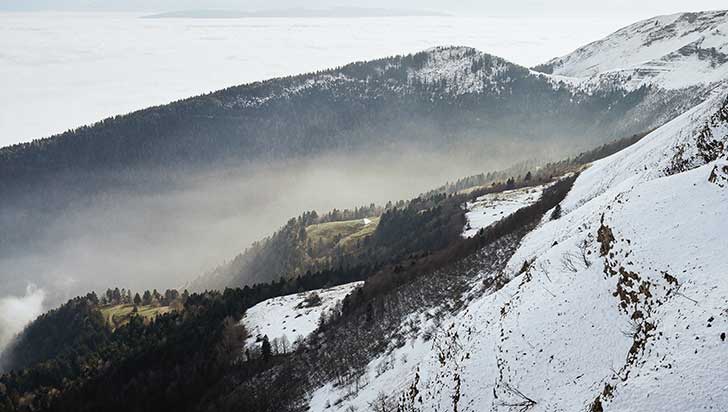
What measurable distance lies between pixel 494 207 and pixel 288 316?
93.1 metres

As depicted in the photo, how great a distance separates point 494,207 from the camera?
170 meters

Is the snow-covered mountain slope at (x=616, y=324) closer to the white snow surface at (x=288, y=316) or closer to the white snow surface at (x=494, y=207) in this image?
the white snow surface at (x=288, y=316)

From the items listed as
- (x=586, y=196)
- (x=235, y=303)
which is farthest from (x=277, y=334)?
(x=586, y=196)

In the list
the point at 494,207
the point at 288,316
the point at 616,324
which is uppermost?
the point at 616,324

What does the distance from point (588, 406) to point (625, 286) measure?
28.8 feet

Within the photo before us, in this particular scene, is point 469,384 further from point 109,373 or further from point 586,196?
point 109,373

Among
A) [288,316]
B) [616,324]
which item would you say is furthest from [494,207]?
[616,324]

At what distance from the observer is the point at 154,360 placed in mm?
129250

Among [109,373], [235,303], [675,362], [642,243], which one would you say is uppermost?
[642,243]

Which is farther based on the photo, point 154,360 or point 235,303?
point 235,303

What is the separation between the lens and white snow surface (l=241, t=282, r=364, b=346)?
340 ft

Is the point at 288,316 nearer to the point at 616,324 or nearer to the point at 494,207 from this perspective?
the point at 494,207

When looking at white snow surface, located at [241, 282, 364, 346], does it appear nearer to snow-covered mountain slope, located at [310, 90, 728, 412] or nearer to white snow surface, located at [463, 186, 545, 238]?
white snow surface, located at [463, 186, 545, 238]

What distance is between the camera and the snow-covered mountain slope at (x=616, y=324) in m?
19.3
